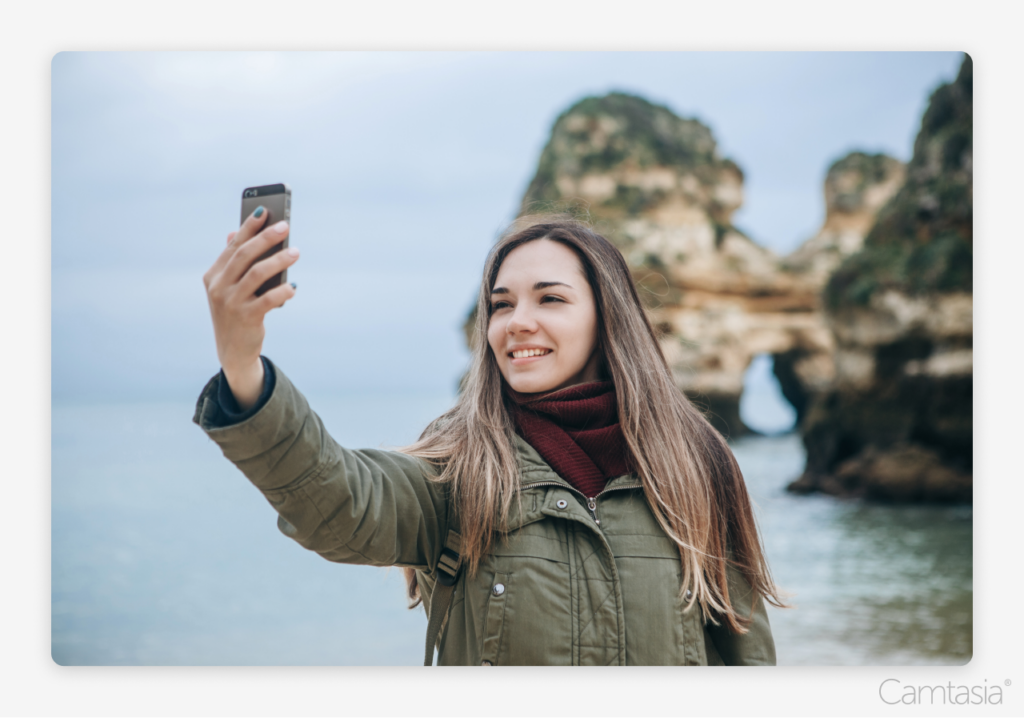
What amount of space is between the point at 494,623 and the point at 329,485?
463 millimetres

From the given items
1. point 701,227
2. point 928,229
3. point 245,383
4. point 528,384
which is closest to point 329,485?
point 245,383

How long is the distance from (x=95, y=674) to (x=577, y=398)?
1937 millimetres

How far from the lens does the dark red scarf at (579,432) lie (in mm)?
1751

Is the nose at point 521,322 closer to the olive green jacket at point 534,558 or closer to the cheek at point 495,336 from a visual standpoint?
the cheek at point 495,336

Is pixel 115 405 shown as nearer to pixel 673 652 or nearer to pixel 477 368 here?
pixel 477 368

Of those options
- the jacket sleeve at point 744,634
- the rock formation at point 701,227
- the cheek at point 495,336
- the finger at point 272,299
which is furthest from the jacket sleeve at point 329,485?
the rock formation at point 701,227

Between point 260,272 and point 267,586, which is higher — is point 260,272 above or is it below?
above

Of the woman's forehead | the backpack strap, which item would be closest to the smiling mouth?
the woman's forehead

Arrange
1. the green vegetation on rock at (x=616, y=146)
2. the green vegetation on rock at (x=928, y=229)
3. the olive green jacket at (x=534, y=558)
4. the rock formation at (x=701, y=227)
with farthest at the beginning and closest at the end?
1. the green vegetation on rock at (x=616, y=146)
2. the rock formation at (x=701, y=227)
3. the green vegetation on rock at (x=928, y=229)
4. the olive green jacket at (x=534, y=558)

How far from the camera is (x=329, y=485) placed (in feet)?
4.73

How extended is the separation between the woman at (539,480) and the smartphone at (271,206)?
0.10ft

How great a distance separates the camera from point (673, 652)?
170cm

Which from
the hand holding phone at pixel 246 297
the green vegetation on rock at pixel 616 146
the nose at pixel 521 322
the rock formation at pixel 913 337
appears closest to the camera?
the hand holding phone at pixel 246 297

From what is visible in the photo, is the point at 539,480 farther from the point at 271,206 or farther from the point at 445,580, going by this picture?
the point at 271,206
